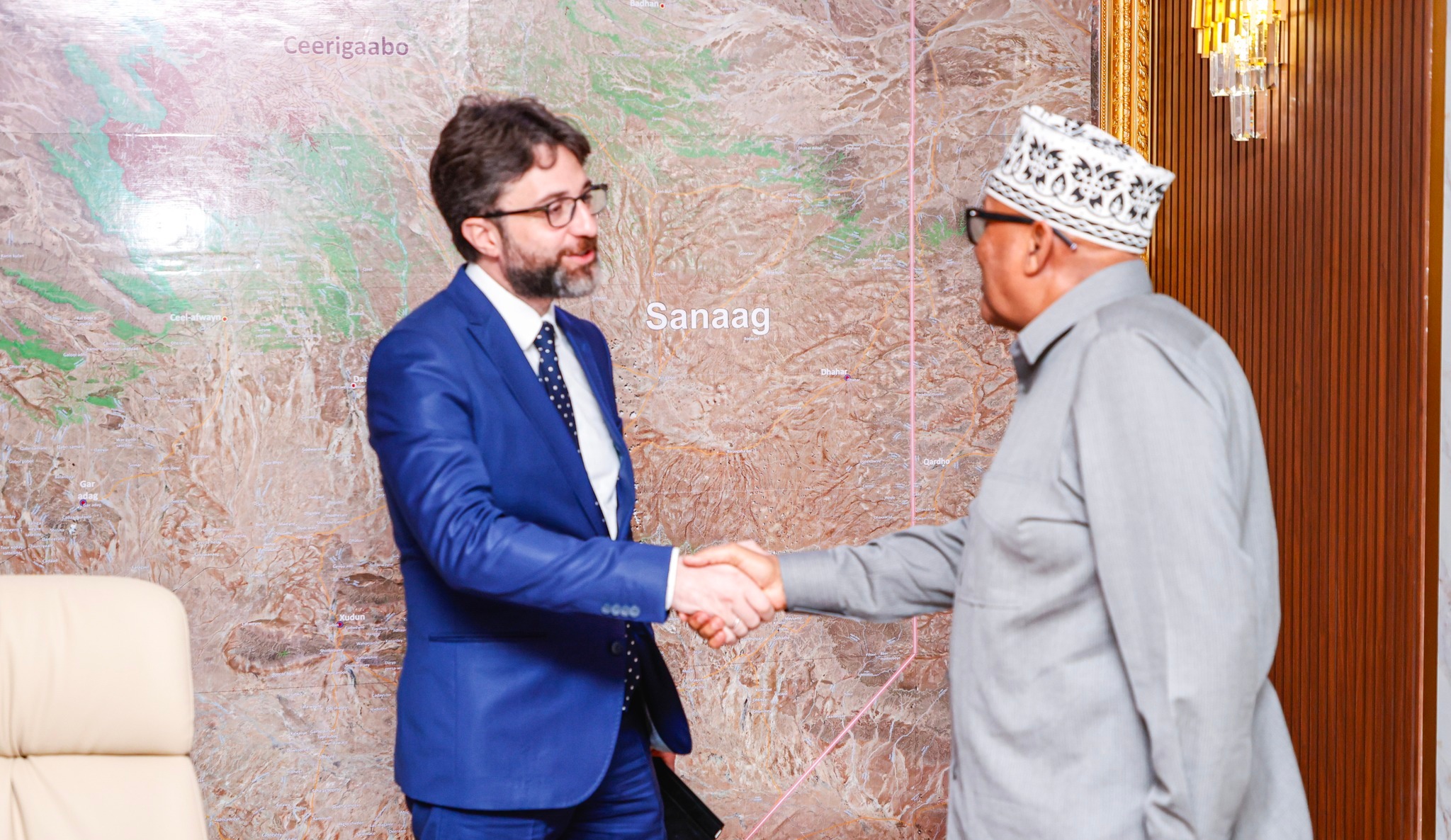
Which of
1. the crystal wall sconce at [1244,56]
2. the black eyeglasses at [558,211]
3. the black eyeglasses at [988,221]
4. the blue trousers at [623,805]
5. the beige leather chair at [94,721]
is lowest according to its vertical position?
the blue trousers at [623,805]

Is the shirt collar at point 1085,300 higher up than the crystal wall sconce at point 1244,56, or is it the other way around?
the crystal wall sconce at point 1244,56

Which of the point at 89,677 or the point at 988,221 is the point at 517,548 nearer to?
the point at 89,677

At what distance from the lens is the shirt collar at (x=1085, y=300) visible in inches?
58.4

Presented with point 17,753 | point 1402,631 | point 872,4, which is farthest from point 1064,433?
point 872,4

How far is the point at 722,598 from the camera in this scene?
1.90 meters

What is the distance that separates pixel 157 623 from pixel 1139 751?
52.4 inches

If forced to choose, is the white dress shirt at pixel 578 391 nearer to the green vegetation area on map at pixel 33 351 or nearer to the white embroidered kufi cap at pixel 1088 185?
the white embroidered kufi cap at pixel 1088 185

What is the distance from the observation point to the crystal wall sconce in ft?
7.89

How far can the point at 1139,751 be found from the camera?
1.39 metres

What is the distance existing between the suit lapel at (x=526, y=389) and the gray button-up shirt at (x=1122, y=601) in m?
0.65

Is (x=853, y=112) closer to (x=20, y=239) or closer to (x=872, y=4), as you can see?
(x=872, y=4)

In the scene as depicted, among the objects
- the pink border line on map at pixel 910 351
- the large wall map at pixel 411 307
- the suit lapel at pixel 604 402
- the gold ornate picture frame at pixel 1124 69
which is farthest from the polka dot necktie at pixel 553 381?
the gold ornate picture frame at pixel 1124 69

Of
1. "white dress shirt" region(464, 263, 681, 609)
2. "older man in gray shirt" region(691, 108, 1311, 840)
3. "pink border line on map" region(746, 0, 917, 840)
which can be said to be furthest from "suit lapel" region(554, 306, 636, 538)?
"pink border line on map" region(746, 0, 917, 840)

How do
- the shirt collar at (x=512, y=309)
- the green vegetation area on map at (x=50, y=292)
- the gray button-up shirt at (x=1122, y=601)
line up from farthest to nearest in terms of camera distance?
the green vegetation area on map at (x=50, y=292), the shirt collar at (x=512, y=309), the gray button-up shirt at (x=1122, y=601)
